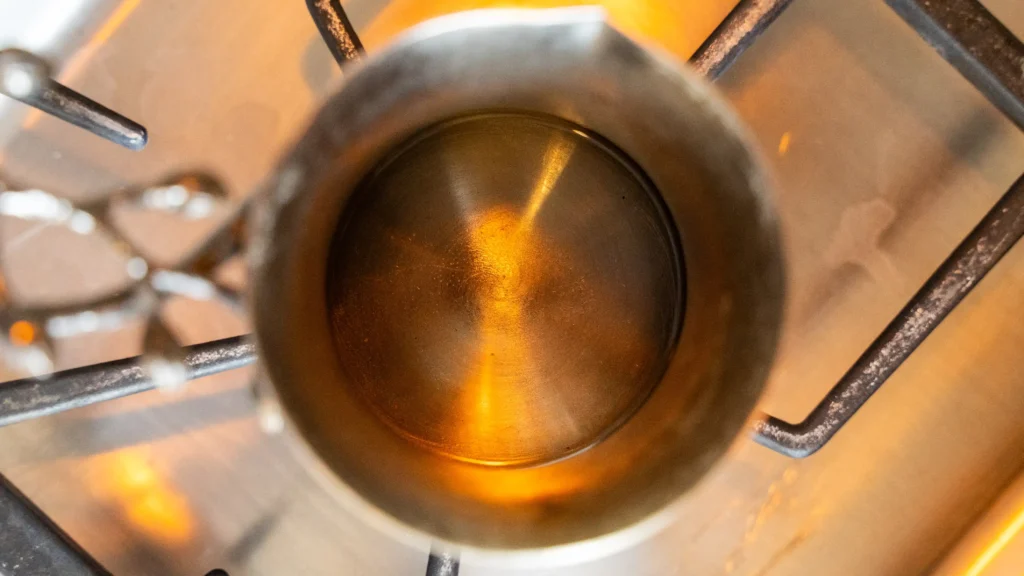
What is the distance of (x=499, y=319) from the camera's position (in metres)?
0.40

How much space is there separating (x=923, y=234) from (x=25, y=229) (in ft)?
1.82

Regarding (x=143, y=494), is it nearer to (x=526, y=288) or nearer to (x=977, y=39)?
(x=526, y=288)

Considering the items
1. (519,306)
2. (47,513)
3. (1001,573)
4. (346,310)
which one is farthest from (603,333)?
(47,513)

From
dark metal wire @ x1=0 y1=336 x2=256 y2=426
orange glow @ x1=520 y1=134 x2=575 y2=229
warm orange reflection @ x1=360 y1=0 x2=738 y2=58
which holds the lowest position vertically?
dark metal wire @ x1=0 y1=336 x2=256 y2=426

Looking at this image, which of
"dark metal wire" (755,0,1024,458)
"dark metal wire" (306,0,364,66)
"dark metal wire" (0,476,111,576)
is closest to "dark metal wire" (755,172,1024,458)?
"dark metal wire" (755,0,1024,458)

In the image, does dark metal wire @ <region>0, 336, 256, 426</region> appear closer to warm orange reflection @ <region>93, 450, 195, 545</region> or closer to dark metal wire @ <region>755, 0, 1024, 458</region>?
warm orange reflection @ <region>93, 450, 195, 545</region>

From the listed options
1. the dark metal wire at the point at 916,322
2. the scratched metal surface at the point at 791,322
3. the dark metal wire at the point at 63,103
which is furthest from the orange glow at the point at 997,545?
the dark metal wire at the point at 63,103

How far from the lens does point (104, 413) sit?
0.41m

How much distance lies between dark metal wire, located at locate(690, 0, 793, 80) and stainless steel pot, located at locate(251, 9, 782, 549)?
0.03 metres

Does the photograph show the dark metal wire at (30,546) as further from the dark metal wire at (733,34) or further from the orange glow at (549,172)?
the dark metal wire at (733,34)

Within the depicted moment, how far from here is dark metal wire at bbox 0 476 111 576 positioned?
37 centimetres

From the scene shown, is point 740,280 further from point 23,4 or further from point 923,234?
point 23,4

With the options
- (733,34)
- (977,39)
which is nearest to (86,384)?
(733,34)

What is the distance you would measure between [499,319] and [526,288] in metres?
0.03
